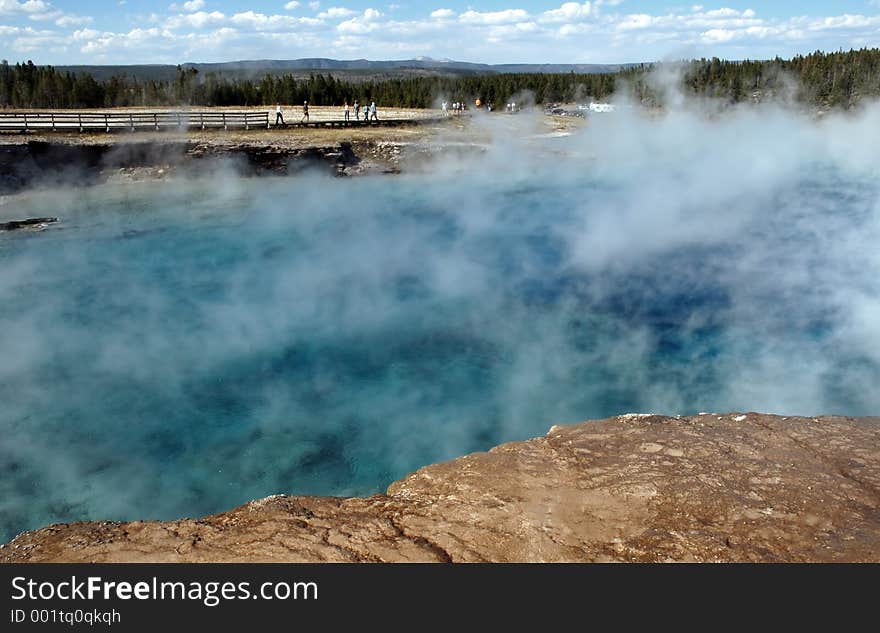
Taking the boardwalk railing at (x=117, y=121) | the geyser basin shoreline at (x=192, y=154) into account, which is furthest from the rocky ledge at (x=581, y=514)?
the boardwalk railing at (x=117, y=121)

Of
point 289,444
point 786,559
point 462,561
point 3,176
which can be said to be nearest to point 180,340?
point 289,444

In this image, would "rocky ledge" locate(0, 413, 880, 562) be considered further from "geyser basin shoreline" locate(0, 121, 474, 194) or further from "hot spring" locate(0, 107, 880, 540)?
"geyser basin shoreline" locate(0, 121, 474, 194)

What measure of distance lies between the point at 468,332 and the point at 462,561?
5.12 meters

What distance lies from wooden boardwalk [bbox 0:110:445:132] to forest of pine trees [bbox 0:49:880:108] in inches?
373

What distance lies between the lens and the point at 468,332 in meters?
8.70

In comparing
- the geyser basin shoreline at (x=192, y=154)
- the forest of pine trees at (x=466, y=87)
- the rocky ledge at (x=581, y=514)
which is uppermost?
the forest of pine trees at (x=466, y=87)

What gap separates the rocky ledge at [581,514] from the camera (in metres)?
3.79

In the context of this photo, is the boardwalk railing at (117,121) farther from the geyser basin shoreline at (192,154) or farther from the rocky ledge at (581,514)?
the rocky ledge at (581,514)

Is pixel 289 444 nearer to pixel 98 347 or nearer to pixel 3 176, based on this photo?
pixel 98 347

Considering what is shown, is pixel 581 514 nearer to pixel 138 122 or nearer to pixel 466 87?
pixel 138 122

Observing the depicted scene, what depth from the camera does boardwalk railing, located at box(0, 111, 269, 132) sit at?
2027cm

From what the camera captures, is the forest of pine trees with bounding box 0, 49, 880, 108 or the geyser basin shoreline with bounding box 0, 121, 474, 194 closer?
the geyser basin shoreline with bounding box 0, 121, 474, 194

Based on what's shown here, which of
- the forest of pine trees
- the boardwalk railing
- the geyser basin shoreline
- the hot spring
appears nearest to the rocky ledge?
the hot spring

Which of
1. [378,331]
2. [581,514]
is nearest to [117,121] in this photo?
[378,331]
